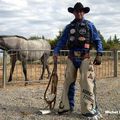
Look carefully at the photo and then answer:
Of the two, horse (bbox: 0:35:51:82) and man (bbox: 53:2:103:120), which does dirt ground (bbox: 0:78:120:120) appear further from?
horse (bbox: 0:35:51:82)

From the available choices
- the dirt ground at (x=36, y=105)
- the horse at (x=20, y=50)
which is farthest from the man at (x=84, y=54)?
the horse at (x=20, y=50)

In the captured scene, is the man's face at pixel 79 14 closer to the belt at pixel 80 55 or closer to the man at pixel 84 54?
the man at pixel 84 54

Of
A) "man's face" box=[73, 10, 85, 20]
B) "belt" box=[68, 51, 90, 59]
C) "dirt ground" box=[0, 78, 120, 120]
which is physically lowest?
"dirt ground" box=[0, 78, 120, 120]

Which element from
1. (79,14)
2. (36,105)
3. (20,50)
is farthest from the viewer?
(20,50)

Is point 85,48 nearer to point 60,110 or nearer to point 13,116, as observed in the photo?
point 60,110

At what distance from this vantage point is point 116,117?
7.64m

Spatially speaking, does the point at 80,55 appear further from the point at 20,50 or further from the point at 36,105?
the point at 20,50

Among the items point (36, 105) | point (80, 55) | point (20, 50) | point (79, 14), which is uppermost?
point (79, 14)

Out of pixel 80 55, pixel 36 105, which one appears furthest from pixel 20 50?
pixel 80 55

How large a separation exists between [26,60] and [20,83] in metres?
0.87

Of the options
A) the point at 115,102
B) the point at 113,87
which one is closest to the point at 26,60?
the point at 113,87

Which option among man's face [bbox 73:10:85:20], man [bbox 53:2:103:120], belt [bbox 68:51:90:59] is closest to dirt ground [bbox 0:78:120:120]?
man [bbox 53:2:103:120]

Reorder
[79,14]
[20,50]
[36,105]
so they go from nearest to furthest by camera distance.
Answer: [79,14]
[36,105]
[20,50]

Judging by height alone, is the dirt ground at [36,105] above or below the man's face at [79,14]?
below
